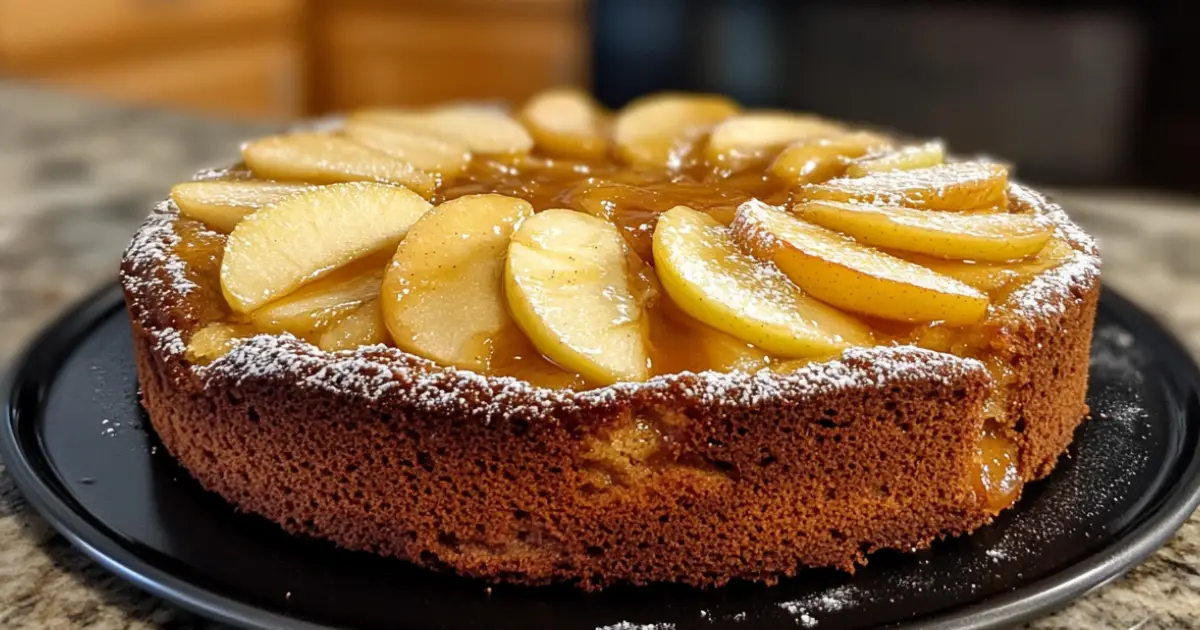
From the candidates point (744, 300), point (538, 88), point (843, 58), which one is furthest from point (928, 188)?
point (538, 88)

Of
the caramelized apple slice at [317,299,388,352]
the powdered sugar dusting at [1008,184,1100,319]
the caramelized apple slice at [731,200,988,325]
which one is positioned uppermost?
the caramelized apple slice at [731,200,988,325]

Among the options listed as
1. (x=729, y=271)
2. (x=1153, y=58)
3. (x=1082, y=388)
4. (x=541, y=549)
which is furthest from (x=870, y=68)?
(x=541, y=549)

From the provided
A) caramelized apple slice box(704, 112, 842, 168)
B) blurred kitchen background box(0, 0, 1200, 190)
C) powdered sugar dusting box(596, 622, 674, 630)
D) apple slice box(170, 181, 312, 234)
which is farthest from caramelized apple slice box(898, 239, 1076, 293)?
blurred kitchen background box(0, 0, 1200, 190)

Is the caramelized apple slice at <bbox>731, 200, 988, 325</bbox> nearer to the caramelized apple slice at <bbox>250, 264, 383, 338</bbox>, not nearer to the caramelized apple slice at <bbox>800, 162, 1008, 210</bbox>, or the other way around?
the caramelized apple slice at <bbox>800, 162, 1008, 210</bbox>

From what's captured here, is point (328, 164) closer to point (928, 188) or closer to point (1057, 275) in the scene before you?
point (928, 188)

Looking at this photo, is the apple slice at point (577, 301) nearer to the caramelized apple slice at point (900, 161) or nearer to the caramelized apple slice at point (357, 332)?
the caramelized apple slice at point (357, 332)

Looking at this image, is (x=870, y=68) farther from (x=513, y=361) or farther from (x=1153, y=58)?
(x=513, y=361)
